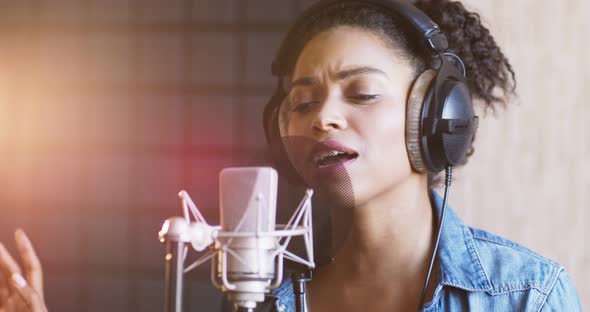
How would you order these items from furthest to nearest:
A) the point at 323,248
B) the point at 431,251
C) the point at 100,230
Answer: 1. the point at 100,230
2. the point at 431,251
3. the point at 323,248

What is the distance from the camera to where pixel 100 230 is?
1770mm

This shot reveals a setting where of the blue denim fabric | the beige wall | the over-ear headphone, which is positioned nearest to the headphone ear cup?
the over-ear headphone

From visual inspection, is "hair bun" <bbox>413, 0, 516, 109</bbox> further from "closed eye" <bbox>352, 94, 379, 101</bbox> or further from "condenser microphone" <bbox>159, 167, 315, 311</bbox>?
"condenser microphone" <bbox>159, 167, 315, 311</bbox>

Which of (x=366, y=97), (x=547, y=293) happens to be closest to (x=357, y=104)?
(x=366, y=97)

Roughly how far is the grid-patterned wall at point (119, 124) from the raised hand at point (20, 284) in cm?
56

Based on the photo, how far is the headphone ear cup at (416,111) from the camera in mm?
1120

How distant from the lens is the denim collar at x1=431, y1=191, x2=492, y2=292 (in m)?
1.21

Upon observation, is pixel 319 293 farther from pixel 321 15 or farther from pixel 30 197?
pixel 30 197

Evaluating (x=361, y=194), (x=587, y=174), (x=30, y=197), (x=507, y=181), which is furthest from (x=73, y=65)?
(x=587, y=174)

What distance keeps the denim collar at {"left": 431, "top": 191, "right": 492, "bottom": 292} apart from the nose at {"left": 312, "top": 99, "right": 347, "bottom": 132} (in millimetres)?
322

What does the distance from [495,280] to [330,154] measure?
423 millimetres

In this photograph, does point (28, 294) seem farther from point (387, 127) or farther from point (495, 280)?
point (495, 280)

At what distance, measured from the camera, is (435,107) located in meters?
1.09

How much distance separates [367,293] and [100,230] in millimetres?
796
